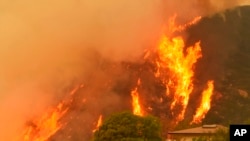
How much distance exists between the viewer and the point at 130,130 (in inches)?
3071

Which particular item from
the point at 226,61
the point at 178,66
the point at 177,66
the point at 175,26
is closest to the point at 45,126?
the point at 177,66

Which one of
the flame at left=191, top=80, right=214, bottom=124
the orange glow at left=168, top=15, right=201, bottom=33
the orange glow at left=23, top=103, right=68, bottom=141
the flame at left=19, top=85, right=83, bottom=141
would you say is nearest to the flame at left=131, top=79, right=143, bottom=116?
the flame at left=191, top=80, right=214, bottom=124

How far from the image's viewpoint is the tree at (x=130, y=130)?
77.3 m

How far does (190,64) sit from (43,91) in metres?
50.7

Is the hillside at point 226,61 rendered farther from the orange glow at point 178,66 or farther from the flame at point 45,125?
the flame at point 45,125

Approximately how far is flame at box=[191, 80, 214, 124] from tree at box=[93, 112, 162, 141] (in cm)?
6214

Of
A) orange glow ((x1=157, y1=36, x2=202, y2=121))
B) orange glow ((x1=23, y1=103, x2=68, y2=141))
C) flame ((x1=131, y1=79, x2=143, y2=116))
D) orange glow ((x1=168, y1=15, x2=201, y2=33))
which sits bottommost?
orange glow ((x1=23, y1=103, x2=68, y2=141))

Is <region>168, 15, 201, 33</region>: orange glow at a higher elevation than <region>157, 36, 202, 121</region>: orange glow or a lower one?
higher

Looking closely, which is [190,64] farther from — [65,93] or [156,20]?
[65,93]

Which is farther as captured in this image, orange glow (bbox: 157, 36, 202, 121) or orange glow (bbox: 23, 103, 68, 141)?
orange glow (bbox: 157, 36, 202, 121)

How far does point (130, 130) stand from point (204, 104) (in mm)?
77807

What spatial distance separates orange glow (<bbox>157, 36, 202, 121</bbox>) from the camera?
156m

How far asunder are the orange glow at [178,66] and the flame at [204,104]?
13.9 ft

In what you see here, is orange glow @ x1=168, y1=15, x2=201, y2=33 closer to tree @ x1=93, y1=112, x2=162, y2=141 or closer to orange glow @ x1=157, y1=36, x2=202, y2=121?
orange glow @ x1=157, y1=36, x2=202, y2=121
